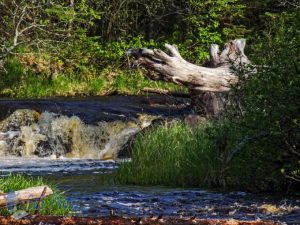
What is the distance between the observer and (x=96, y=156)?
19.2 metres

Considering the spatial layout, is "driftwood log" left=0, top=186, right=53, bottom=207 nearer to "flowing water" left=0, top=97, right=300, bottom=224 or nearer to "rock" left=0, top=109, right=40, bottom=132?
"flowing water" left=0, top=97, right=300, bottom=224

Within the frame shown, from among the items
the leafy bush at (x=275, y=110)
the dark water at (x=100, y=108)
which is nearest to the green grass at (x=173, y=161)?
the leafy bush at (x=275, y=110)

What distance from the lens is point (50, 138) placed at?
64.8ft

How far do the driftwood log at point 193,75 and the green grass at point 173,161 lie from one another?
3.54m

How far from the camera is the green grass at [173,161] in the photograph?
38.8 feet

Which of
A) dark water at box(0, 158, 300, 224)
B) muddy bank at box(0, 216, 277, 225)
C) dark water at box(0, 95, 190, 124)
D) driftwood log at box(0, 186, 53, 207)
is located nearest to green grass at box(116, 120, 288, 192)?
dark water at box(0, 158, 300, 224)

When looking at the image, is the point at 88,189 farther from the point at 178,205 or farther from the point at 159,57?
the point at 159,57

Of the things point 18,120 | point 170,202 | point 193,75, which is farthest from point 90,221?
point 18,120

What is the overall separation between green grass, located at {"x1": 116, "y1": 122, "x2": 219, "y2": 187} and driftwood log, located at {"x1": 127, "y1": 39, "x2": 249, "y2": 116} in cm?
354

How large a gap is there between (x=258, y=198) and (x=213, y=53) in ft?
24.9

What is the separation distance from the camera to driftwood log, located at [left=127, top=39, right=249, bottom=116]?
637 inches

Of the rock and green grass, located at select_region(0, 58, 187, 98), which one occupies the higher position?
green grass, located at select_region(0, 58, 187, 98)

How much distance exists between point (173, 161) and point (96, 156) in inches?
290

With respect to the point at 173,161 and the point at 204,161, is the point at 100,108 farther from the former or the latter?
the point at 204,161
